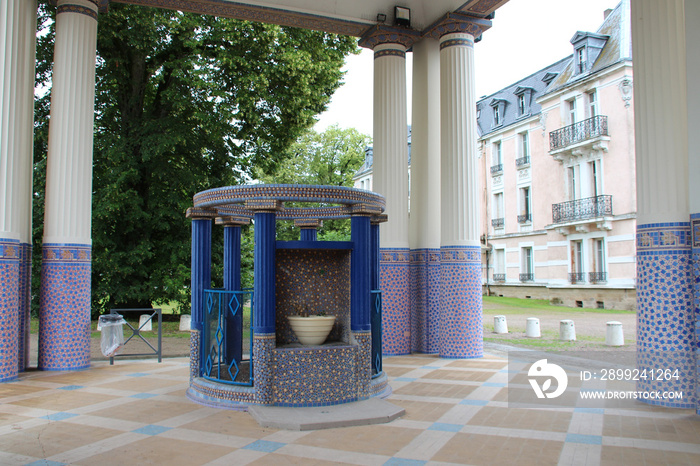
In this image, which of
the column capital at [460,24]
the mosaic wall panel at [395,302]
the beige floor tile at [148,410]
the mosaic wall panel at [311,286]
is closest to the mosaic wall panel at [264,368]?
the beige floor tile at [148,410]

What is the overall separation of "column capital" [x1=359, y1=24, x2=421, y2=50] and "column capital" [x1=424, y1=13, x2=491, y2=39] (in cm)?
69

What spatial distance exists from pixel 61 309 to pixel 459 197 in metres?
8.07

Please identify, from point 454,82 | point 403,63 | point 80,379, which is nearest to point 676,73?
point 454,82

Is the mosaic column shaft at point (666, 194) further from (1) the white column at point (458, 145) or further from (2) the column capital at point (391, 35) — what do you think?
(2) the column capital at point (391, 35)

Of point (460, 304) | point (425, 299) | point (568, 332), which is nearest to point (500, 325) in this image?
point (568, 332)

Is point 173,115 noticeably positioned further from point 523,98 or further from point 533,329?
point 523,98

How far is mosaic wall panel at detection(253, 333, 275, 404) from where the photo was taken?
22.6 ft

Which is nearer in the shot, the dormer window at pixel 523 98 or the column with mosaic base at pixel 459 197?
the column with mosaic base at pixel 459 197

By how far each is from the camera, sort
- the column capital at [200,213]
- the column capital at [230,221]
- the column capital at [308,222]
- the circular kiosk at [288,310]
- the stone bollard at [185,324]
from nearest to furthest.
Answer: the circular kiosk at [288,310], the column capital at [200,213], the column capital at [230,221], the column capital at [308,222], the stone bollard at [185,324]

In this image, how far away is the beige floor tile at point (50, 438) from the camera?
5309 millimetres

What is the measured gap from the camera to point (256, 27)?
1505cm

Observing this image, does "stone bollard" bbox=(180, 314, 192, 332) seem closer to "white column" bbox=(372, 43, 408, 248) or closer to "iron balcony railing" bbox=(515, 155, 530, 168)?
"white column" bbox=(372, 43, 408, 248)

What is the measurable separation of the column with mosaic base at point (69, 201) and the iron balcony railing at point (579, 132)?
21460 millimetres

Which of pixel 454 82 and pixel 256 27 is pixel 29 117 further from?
pixel 454 82
